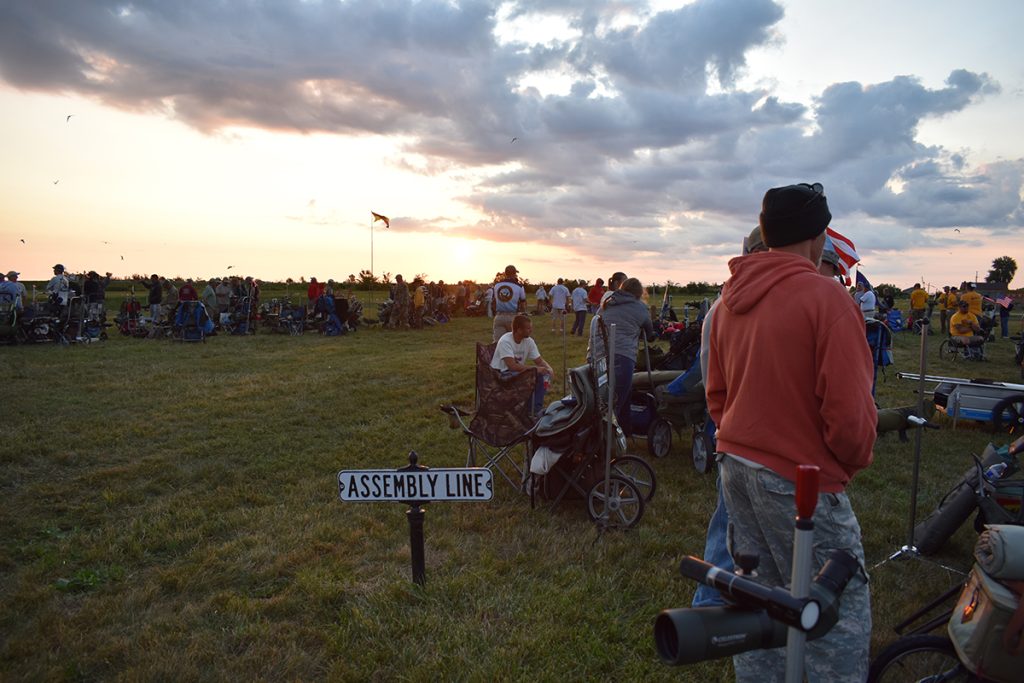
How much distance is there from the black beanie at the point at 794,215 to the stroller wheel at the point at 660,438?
5652mm

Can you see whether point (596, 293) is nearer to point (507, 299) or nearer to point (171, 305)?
point (507, 299)

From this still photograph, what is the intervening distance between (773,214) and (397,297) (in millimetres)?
21986

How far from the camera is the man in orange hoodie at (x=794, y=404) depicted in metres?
1.91

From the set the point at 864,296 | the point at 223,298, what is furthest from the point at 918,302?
the point at 223,298

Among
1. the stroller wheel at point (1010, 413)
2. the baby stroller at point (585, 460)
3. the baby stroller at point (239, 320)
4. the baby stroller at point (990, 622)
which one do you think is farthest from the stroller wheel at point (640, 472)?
the baby stroller at point (239, 320)

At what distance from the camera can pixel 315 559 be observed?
4719mm

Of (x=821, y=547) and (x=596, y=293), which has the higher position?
(x=596, y=293)

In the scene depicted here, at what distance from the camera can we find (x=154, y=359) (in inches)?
587

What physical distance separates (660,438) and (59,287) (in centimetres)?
1757

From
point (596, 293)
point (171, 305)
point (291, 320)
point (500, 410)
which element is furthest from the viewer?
point (291, 320)

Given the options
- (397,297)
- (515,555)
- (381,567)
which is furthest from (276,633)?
(397,297)

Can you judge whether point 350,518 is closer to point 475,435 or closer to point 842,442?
point 475,435

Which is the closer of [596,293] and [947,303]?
[596,293]

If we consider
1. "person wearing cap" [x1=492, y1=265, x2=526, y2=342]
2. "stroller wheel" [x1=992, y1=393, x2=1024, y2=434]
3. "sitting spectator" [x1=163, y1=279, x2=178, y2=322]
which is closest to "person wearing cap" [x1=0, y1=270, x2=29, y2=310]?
"sitting spectator" [x1=163, y1=279, x2=178, y2=322]
